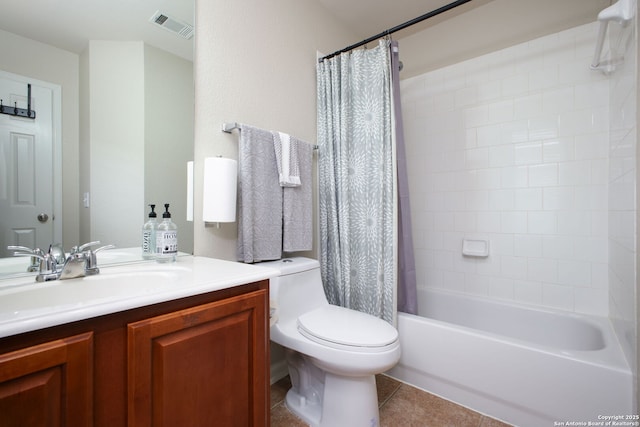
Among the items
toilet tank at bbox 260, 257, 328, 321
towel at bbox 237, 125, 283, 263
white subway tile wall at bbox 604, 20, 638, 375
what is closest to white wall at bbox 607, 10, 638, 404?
white subway tile wall at bbox 604, 20, 638, 375

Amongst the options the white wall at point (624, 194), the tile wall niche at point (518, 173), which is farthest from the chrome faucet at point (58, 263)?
the tile wall niche at point (518, 173)

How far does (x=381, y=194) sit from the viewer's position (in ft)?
5.30

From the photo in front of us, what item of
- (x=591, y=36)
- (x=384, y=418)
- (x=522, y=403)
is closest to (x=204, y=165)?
(x=384, y=418)

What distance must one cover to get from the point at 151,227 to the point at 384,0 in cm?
208

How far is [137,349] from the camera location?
660 mm

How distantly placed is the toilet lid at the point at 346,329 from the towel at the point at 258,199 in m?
0.41

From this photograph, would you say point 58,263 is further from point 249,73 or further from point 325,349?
point 249,73

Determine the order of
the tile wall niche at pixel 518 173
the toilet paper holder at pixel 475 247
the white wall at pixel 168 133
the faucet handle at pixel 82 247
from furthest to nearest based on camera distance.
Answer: the toilet paper holder at pixel 475 247
the tile wall niche at pixel 518 173
the white wall at pixel 168 133
the faucet handle at pixel 82 247

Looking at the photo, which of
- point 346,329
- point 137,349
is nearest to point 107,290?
point 137,349

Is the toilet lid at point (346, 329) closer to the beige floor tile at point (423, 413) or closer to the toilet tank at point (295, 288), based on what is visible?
the toilet tank at point (295, 288)

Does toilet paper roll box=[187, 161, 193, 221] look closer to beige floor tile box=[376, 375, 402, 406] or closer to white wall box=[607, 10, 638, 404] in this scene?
beige floor tile box=[376, 375, 402, 406]

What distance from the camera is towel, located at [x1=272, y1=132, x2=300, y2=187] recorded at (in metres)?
1.55

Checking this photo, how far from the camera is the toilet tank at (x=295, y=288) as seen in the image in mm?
1399

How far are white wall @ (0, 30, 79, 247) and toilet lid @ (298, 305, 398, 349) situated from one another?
100 centimetres
